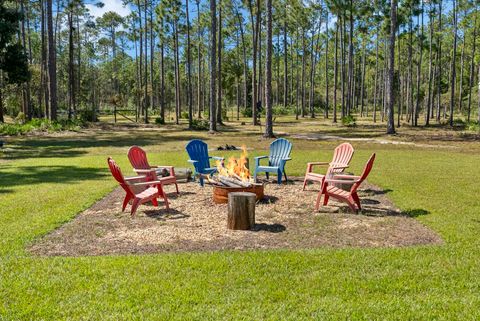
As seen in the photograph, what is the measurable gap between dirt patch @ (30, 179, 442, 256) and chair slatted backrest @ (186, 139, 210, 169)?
1730 millimetres

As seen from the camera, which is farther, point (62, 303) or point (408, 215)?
point (408, 215)

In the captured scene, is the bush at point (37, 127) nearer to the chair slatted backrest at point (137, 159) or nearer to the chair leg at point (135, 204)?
the chair slatted backrest at point (137, 159)

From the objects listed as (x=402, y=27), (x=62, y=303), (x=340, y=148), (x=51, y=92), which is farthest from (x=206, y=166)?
(x=402, y=27)

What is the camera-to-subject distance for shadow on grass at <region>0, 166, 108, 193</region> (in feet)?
32.9

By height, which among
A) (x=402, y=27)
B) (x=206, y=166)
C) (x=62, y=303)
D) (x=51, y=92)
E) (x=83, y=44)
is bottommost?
(x=62, y=303)

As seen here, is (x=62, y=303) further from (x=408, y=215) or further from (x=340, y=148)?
(x=340, y=148)

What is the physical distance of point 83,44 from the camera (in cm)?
6431

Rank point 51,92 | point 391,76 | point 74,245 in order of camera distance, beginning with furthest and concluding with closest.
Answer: point 51,92, point 391,76, point 74,245

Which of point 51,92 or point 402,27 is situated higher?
point 402,27

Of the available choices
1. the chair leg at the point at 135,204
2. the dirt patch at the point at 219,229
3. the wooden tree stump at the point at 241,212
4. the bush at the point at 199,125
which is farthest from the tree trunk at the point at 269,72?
the wooden tree stump at the point at 241,212

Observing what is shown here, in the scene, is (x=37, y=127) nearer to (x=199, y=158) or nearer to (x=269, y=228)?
(x=199, y=158)

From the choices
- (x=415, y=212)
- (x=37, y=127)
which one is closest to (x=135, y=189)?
(x=415, y=212)

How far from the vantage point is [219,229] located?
20.2 feet

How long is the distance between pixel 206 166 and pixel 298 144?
10.7 m
